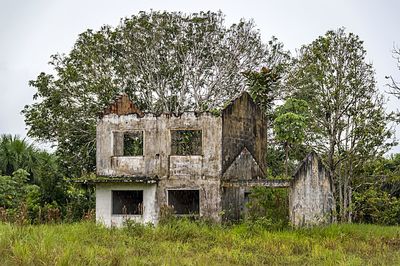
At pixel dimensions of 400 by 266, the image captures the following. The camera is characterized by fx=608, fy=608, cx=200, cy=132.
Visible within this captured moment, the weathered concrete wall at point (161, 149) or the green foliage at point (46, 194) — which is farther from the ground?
the weathered concrete wall at point (161, 149)

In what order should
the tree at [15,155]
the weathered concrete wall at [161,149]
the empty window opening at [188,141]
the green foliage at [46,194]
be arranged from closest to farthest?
the weathered concrete wall at [161,149]
the green foliage at [46,194]
the empty window opening at [188,141]
the tree at [15,155]

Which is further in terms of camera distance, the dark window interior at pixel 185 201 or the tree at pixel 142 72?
the tree at pixel 142 72

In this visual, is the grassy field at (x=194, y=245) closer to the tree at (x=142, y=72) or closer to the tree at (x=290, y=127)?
the tree at (x=290, y=127)

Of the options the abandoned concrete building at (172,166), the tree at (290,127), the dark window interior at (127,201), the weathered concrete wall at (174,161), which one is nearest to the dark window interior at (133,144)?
the dark window interior at (127,201)

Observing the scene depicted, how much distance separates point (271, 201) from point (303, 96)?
30.6 ft

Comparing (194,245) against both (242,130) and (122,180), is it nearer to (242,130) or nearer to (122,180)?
(122,180)

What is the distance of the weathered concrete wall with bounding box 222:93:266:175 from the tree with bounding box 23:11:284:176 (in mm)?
6003

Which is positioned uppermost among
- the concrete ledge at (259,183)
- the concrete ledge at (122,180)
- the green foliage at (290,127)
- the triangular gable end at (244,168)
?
the green foliage at (290,127)

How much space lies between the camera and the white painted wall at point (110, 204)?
73.2ft

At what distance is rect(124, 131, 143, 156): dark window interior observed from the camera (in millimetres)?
28438

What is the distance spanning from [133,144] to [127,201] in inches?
214

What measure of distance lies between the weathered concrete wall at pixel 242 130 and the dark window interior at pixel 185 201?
7.67 ft

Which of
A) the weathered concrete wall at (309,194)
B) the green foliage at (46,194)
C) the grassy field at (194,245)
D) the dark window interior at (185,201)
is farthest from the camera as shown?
the green foliage at (46,194)

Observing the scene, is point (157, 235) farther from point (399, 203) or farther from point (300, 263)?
point (399, 203)
